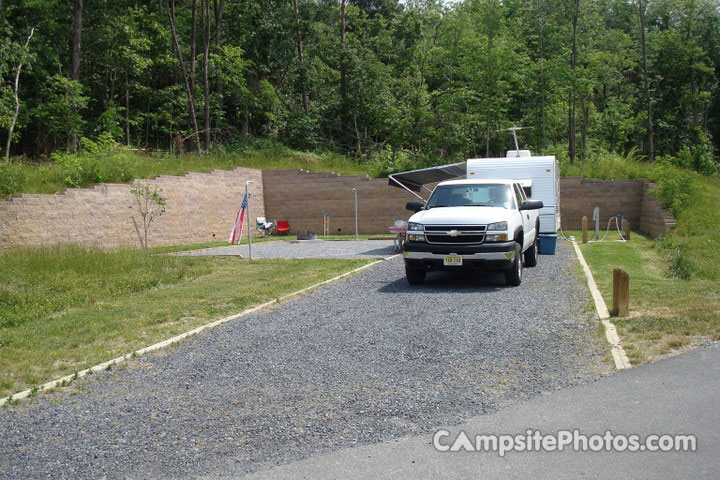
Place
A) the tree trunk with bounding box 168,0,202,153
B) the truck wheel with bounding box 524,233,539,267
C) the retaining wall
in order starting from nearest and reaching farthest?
the truck wheel with bounding box 524,233,539,267, the retaining wall, the tree trunk with bounding box 168,0,202,153

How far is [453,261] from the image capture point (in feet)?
37.0

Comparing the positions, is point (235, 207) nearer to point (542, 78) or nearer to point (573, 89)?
point (542, 78)

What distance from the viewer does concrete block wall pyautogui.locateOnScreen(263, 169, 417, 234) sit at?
28688mm

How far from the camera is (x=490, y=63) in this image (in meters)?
35.4

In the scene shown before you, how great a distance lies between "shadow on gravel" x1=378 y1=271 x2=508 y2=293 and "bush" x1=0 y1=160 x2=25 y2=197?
11.8m

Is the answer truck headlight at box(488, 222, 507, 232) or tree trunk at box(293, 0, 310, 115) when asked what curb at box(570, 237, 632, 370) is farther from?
tree trunk at box(293, 0, 310, 115)

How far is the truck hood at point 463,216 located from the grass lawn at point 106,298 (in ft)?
8.32

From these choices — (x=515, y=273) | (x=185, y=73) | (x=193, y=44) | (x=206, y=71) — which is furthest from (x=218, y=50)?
(x=515, y=273)

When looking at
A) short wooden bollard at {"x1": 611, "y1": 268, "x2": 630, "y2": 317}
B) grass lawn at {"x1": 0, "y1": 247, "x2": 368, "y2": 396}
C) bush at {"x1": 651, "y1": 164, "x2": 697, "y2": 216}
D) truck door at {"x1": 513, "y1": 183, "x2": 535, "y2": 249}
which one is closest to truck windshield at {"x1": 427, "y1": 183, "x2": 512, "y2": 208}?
truck door at {"x1": 513, "y1": 183, "x2": 535, "y2": 249}

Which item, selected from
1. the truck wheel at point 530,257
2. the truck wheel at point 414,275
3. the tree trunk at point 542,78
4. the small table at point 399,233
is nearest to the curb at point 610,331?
the truck wheel at point 530,257

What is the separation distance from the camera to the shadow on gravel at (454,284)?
11384 millimetres

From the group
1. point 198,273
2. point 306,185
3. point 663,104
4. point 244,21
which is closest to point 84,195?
point 198,273

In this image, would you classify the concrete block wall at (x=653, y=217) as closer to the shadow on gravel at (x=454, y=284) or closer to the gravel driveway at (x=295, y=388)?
the shadow on gravel at (x=454, y=284)

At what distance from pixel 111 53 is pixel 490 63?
19245mm
